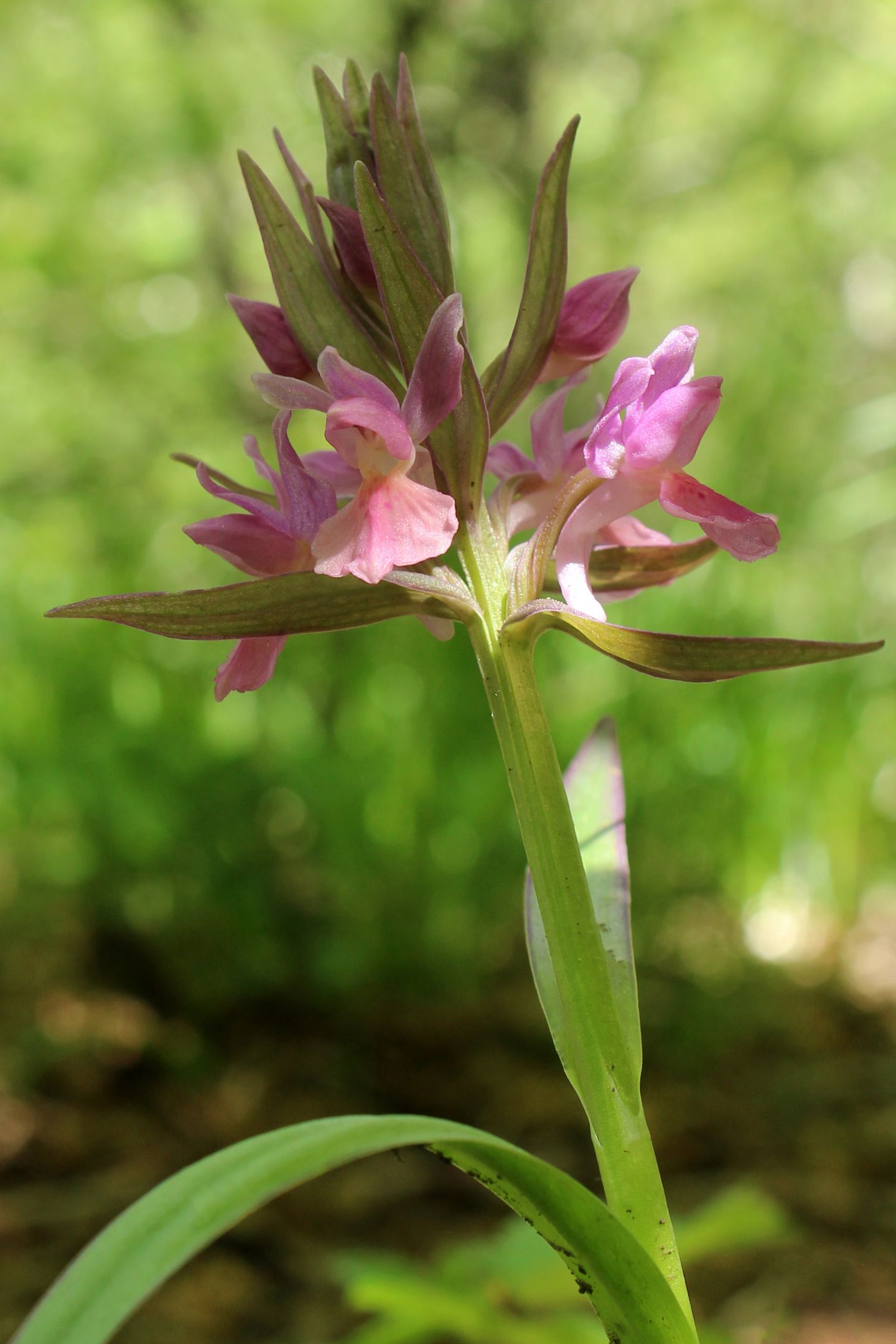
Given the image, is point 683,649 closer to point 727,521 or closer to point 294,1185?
point 727,521

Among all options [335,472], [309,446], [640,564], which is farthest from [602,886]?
[309,446]

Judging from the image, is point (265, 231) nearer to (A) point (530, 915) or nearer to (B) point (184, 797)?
(A) point (530, 915)

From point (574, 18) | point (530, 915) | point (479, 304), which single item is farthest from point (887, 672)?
point (574, 18)

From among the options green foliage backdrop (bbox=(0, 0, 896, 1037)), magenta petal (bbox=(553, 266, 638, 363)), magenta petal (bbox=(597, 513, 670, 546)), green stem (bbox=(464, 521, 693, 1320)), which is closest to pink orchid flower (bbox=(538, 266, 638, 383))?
magenta petal (bbox=(553, 266, 638, 363))

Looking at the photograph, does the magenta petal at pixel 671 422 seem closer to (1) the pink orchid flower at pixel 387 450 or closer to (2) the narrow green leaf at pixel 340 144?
(1) the pink orchid flower at pixel 387 450

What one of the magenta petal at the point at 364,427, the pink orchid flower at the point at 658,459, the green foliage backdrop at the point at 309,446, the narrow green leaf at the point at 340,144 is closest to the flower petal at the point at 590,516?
the pink orchid flower at the point at 658,459

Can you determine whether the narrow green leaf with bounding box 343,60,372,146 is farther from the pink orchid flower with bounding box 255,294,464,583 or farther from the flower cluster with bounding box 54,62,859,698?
the pink orchid flower with bounding box 255,294,464,583

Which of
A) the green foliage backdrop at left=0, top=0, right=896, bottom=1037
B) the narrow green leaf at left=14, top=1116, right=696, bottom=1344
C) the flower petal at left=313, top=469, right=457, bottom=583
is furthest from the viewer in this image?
the green foliage backdrop at left=0, top=0, right=896, bottom=1037
